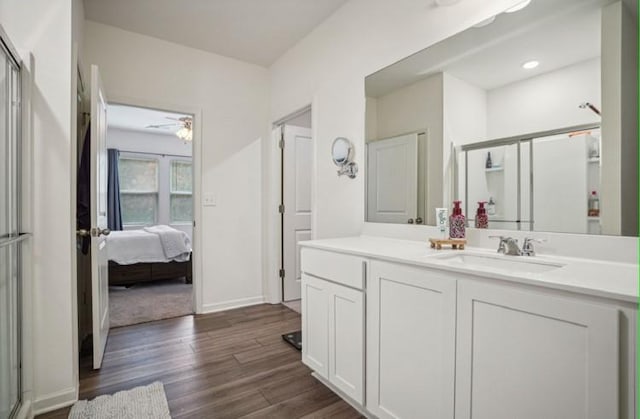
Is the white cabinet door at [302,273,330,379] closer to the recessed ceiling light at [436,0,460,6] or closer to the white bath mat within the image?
the white bath mat

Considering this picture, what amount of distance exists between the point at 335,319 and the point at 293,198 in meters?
2.05

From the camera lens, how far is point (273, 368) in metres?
2.14

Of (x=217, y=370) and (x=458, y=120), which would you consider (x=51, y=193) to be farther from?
(x=458, y=120)

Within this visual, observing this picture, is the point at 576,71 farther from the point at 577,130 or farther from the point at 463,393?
the point at 463,393

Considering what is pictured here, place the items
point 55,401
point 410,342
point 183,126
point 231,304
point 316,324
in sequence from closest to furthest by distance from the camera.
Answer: point 410,342 → point 55,401 → point 316,324 → point 231,304 → point 183,126

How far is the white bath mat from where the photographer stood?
1.64 metres

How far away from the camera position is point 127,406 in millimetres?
1713

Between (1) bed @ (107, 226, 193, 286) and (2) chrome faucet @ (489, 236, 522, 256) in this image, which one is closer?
(2) chrome faucet @ (489, 236, 522, 256)

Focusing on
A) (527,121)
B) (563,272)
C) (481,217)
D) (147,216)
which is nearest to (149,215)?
(147,216)

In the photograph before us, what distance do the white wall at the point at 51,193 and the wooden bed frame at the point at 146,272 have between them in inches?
103

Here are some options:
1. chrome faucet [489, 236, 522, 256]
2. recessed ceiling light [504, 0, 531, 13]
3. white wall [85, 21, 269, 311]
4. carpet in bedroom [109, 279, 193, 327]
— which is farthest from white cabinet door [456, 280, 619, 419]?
carpet in bedroom [109, 279, 193, 327]

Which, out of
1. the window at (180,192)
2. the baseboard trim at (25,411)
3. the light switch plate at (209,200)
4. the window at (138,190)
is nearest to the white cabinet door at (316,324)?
the baseboard trim at (25,411)

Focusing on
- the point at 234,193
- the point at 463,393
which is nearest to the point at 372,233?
Result: the point at 463,393

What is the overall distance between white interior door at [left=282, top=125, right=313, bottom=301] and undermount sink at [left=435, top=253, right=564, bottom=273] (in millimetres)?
2305
